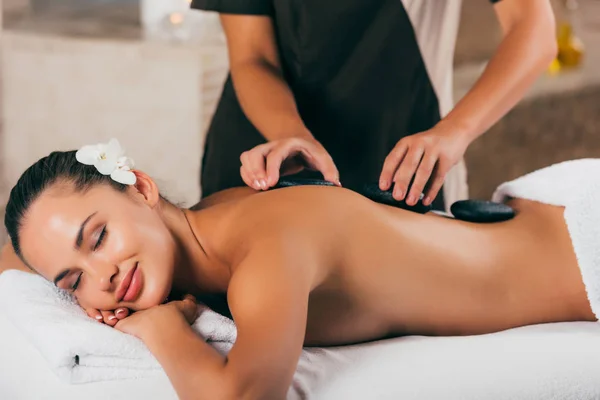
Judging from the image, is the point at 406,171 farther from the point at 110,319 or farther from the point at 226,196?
the point at 110,319

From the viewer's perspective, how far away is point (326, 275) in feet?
4.01

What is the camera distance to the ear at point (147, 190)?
1.34m

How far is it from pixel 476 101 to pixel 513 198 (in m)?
0.20

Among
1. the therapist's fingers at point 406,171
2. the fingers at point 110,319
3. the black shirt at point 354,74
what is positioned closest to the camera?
the fingers at point 110,319

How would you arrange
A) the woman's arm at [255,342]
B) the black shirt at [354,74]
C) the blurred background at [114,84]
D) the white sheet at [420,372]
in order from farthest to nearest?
the blurred background at [114,84], the black shirt at [354,74], the white sheet at [420,372], the woman's arm at [255,342]

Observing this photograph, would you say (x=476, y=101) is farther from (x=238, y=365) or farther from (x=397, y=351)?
(x=238, y=365)

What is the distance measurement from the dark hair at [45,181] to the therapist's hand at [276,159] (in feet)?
0.67

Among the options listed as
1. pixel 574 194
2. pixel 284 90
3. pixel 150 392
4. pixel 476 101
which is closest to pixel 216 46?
pixel 284 90

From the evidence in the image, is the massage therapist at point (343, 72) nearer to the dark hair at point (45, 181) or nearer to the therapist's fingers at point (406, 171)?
the therapist's fingers at point (406, 171)

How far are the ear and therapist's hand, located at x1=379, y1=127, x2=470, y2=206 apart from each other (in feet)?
1.21

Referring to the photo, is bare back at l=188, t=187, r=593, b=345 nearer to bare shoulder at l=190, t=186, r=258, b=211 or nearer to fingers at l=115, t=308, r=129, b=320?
bare shoulder at l=190, t=186, r=258, b=211

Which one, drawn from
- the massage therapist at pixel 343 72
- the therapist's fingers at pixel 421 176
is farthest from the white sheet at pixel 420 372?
A: the massage therapist at pixel 343 72

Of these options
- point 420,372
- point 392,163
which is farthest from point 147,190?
point 420,372

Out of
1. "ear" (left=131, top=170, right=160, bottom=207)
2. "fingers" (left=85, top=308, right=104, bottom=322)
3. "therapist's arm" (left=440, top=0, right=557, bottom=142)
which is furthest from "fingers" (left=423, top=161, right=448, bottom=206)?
"fingers" (left=85, top=308, right=104, bottom=322)
